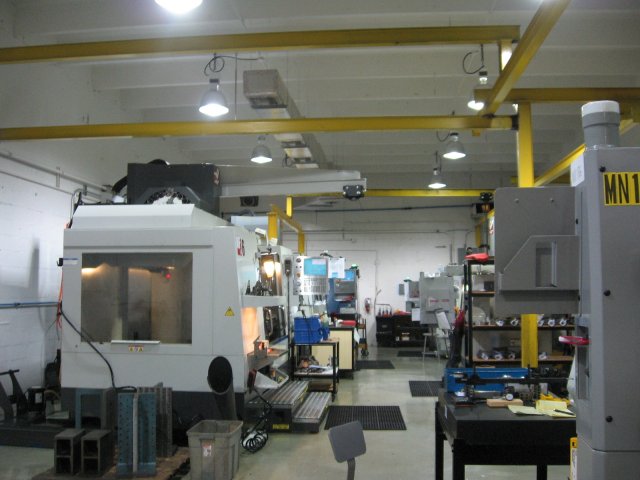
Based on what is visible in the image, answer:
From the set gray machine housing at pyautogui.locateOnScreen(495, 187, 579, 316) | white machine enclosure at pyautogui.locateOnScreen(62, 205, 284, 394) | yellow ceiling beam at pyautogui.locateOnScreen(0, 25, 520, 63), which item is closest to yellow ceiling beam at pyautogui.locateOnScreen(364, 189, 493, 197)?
yellow ceiling beam at pyautogui.locateOnScreen(0, 25, 520, 63)

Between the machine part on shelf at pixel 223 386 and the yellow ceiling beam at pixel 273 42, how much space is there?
8.71 ft

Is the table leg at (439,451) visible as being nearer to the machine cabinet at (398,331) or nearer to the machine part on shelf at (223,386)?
the machine part on shelf at (223,386)

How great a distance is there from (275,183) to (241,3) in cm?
170

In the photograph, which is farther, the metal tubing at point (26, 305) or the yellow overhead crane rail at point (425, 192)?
the yellow overhead crane rail at point (425, 192)

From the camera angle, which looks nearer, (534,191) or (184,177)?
(534,191)

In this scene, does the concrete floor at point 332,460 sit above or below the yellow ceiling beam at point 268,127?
below

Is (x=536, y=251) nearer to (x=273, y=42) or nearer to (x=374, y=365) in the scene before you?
(x=273, y=42)

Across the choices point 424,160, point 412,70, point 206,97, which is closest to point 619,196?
point 206,97

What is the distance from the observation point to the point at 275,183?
5324 mm

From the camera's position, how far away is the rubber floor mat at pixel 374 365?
927 centimetres

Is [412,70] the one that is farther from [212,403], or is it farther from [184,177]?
[212,403]

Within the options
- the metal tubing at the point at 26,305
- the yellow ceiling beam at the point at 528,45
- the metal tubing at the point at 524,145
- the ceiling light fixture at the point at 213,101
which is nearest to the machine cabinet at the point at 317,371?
the metal tubing at the point at 26,305

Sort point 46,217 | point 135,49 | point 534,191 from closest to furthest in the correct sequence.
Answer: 1. point 534,191
2. point 135,49
3. point 46,217

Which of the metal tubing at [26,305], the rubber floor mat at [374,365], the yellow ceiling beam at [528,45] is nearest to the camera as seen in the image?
the yellow ceiling beam at [528,45]
